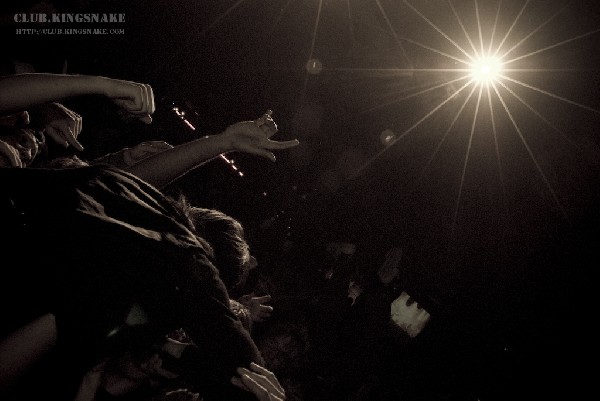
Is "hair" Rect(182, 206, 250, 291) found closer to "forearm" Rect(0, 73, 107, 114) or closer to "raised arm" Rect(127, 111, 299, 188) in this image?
"raised arm" Rect(127, 111, 299, 188)

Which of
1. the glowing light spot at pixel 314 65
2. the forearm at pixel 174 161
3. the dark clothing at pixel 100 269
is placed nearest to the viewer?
the dark clothing at pixel 100 269

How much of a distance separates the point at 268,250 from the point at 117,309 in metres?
4.73

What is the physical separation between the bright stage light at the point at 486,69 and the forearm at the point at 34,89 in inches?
208

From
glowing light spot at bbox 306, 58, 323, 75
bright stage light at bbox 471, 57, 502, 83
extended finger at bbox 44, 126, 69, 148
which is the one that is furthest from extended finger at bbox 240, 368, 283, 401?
bright stage light at bbox 471, 57, 502, 83

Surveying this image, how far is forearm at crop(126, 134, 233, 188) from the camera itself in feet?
4.94

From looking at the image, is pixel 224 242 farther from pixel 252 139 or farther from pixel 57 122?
pixel 57 122

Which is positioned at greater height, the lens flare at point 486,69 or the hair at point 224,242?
the lens flare at point 486,69

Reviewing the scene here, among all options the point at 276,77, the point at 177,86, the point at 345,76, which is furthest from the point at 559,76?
the point at 177,86

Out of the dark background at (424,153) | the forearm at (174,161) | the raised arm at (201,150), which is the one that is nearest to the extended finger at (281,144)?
the raised arm at (201,150)

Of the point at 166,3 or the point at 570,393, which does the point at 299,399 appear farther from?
the point at 166,3

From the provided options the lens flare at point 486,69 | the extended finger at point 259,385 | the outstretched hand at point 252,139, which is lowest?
the extended finger at point 259,385

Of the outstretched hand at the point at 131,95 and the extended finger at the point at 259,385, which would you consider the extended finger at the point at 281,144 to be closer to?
the outstretched hand at the point at 131,95

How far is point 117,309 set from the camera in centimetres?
89

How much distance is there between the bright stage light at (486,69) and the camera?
4.91m
